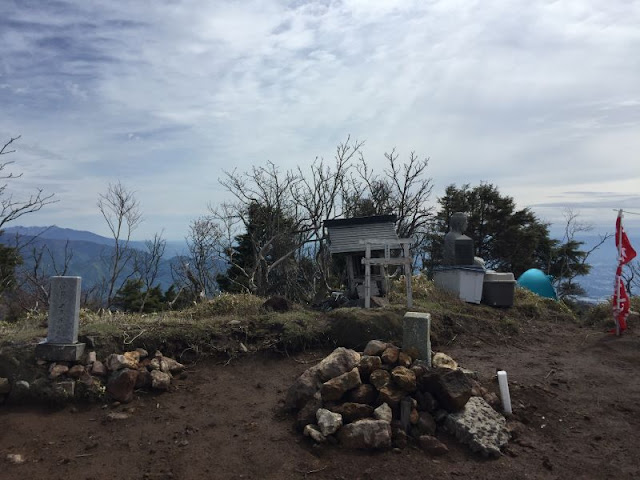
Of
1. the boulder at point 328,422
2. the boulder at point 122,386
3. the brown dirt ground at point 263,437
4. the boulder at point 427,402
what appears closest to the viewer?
the brown dirt ground at point 263,437

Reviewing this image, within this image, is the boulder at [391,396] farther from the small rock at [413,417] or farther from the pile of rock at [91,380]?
the pile of rock at [91,380]

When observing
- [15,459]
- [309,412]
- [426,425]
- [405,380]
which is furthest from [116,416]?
[426,425]

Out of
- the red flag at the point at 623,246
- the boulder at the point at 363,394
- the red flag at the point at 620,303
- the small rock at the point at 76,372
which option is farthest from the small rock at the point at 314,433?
the red flag at the point at 623,246

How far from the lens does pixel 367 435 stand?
4375mm

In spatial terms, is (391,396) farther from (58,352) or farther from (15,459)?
(58,352)

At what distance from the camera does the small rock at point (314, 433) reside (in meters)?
4.44

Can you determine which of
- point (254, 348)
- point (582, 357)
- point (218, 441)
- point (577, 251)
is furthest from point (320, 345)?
point (577, 251)

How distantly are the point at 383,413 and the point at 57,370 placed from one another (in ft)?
11.6

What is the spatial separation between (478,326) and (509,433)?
3687 mm

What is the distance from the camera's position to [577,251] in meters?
24.1

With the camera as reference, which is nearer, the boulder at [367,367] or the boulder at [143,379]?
the boulder at [367,367]

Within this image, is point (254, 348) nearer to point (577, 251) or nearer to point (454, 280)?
point (454, 280)

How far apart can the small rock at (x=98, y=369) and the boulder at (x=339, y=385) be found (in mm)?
2491

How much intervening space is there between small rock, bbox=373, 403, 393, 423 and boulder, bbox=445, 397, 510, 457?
603 mm
